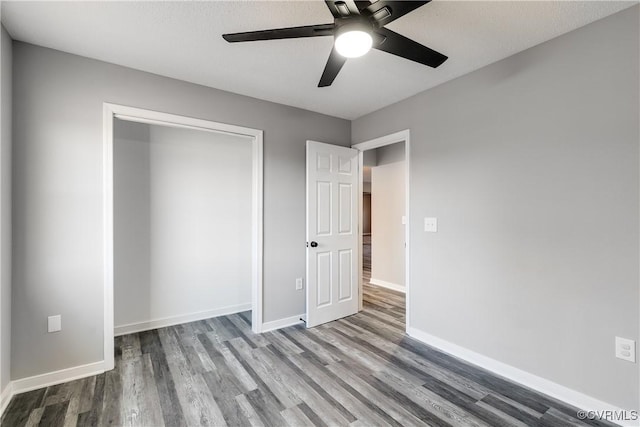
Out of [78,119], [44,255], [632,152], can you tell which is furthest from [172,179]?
[632,152]

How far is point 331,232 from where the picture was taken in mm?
3490

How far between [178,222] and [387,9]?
304 cm

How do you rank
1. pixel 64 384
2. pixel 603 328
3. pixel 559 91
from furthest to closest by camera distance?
pixel 64 384
pixel 559 91
pixel 603 328

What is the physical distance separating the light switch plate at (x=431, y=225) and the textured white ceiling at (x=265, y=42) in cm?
129

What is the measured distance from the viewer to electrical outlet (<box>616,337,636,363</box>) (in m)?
1.75

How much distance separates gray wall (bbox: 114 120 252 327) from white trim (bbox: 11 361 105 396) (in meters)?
0.85

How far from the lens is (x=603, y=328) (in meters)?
1.87

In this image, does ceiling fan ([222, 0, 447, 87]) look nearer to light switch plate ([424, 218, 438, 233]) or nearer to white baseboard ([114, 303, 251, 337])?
light switch plate ([424, 218, 438, 233])

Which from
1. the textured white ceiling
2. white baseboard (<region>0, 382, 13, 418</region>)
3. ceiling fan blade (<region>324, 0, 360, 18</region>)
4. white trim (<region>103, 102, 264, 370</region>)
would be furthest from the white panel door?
white baseboard (<region>0, 382, 13, 418</region>)

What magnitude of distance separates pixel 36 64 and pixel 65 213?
1098 millimetres

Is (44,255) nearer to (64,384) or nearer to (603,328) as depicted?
(64,384)

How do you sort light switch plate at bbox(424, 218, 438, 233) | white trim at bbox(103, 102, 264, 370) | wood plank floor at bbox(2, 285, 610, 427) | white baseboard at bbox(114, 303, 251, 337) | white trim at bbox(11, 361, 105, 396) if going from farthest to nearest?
white baseboard at bbox(114, 303, 251, 337) → light switch plate at bbox(424, 218, 438, 233) → white trim at bbox(103, 102, 264, 370) → white trim at bbox(11, 361, 105, 396) → wood plank floor at bbox(2, 285, 610, 427)

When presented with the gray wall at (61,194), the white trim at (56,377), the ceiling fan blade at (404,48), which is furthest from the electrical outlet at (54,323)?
the ceiling fan blade at (404,48)

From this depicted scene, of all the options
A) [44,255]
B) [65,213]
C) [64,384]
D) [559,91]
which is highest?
[559,91]
